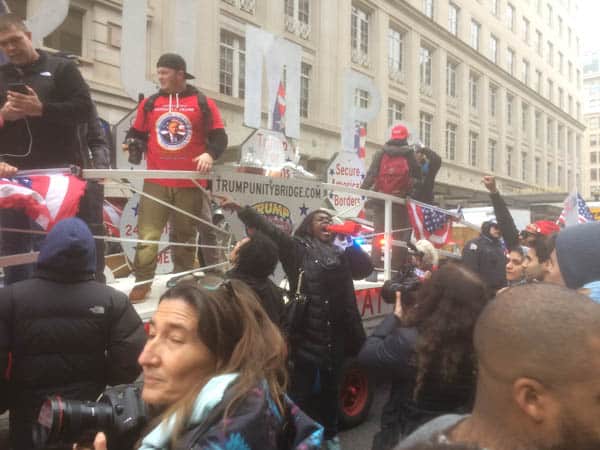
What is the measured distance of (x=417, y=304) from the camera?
282 centimetres

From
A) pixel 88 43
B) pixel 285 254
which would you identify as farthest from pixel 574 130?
pixel 285 254

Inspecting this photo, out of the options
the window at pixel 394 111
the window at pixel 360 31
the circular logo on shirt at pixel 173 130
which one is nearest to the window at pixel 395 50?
the window at pixel 394 111

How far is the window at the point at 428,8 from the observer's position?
3165 cm

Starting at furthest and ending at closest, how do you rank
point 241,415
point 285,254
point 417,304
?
point 285,254 < point 417,304 < point 241,415

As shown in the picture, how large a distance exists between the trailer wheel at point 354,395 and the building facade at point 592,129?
98.5 metres

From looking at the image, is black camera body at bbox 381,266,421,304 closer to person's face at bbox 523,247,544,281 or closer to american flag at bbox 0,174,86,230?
person's face at bbox 523,247,544,281

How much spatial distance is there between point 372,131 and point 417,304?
25220mm

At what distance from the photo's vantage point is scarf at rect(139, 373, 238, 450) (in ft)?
5.16

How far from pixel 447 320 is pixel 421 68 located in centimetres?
3111

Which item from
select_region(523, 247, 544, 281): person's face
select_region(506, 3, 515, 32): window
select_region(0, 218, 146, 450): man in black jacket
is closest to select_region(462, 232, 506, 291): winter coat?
select_region(523, 247, 544, 281): person's face

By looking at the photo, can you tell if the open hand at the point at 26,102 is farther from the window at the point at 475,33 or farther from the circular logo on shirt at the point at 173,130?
the window at the point at 475,33

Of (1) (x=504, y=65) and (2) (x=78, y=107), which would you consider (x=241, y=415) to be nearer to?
(2) (x=78, y=107)

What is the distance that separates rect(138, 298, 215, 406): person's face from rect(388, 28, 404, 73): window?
1116 inches

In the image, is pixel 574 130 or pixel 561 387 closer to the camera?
pixel 561 387
